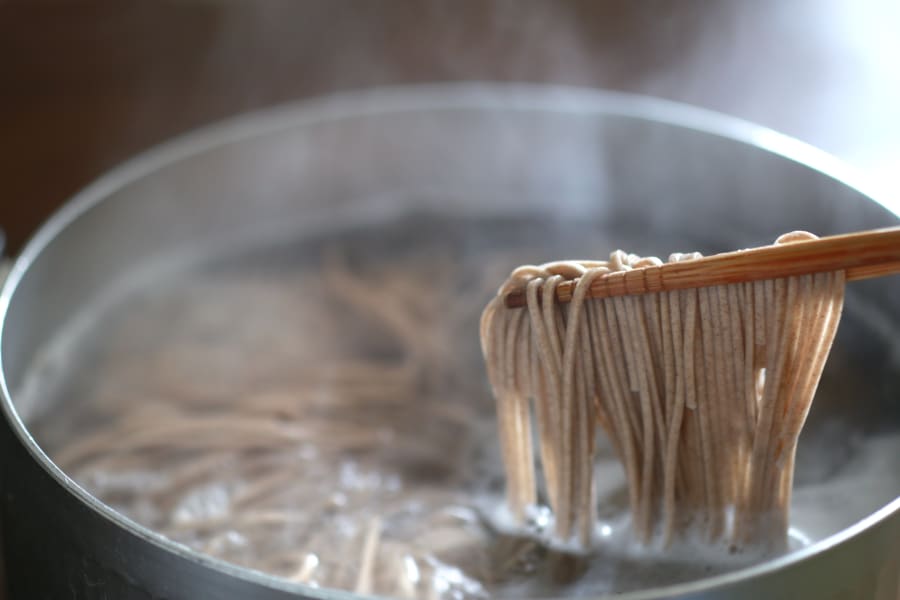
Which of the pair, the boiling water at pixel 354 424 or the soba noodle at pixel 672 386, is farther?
the boiling water at pixel 354 424

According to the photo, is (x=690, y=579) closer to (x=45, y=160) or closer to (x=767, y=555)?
(x=767, y=555)

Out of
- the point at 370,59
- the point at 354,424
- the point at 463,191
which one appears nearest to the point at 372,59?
the point at 370,59

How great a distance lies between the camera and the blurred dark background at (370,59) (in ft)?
7.82

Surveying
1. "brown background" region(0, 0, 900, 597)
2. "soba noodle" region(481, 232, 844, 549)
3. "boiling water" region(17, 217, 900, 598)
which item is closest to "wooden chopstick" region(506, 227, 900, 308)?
"soba noodle" region(481, 232, 844, 549)

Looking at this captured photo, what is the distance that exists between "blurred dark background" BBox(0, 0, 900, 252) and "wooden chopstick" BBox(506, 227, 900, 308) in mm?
1258

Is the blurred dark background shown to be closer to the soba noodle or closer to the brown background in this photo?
the brown background

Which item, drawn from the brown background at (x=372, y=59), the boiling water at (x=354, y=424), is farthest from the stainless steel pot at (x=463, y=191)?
the brown background at (x=372, y=59)

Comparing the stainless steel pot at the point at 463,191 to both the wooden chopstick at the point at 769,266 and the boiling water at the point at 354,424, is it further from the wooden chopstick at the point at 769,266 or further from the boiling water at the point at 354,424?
the wooden chopstick at the point at 769,266

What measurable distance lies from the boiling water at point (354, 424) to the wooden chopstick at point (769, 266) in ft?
1.05

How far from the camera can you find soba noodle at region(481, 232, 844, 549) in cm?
109

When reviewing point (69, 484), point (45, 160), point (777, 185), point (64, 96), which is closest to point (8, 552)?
point (69, 484)

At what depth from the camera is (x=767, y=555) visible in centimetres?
118

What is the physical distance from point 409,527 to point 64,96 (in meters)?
1.86

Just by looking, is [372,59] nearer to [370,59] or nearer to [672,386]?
[370,59]
